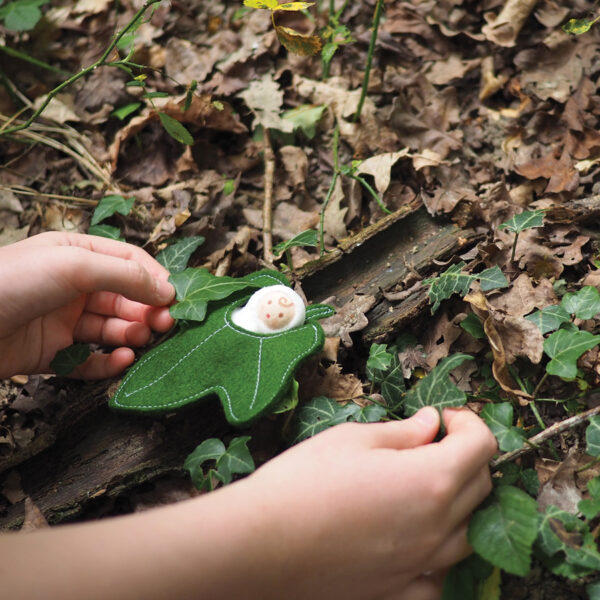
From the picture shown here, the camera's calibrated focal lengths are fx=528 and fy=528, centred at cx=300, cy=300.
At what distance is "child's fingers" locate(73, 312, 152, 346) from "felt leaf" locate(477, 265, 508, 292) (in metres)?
1.49

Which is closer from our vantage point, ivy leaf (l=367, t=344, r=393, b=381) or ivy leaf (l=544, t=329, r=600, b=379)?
ivy leaf (l=544, t=329, r=600, b=379)

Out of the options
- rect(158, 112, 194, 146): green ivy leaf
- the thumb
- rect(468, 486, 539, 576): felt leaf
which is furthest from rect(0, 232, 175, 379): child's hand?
rect(468, 486, 539, 576): felt leaf

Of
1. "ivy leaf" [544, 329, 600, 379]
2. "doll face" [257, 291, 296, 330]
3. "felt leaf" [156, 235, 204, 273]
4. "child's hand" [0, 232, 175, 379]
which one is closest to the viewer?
"ivy leaf" [544, 329, 600, 379]

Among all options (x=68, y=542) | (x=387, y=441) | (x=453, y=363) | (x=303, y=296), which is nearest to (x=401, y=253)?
(x=303, y=296)

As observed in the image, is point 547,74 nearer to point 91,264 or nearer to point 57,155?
point 91,264

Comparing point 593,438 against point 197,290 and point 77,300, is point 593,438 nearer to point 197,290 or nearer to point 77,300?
point 197,290

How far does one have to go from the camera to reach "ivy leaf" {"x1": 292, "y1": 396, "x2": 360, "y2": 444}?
205 cm

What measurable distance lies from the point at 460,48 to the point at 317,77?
3.16 feet

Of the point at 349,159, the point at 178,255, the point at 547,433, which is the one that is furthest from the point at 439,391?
the point at 349,159

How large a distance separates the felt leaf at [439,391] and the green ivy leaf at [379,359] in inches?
6.5

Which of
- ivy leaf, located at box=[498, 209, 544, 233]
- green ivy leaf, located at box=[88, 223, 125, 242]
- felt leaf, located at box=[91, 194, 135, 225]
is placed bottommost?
green ivy leaf, located at box=[88, 223, 125, 242]

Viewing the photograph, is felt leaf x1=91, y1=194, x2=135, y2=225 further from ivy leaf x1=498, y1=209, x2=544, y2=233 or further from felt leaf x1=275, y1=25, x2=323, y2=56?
ivy leaf x1=498, y1=209, x2=544, y2=233

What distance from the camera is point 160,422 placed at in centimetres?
225

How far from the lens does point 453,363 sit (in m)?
1.92
